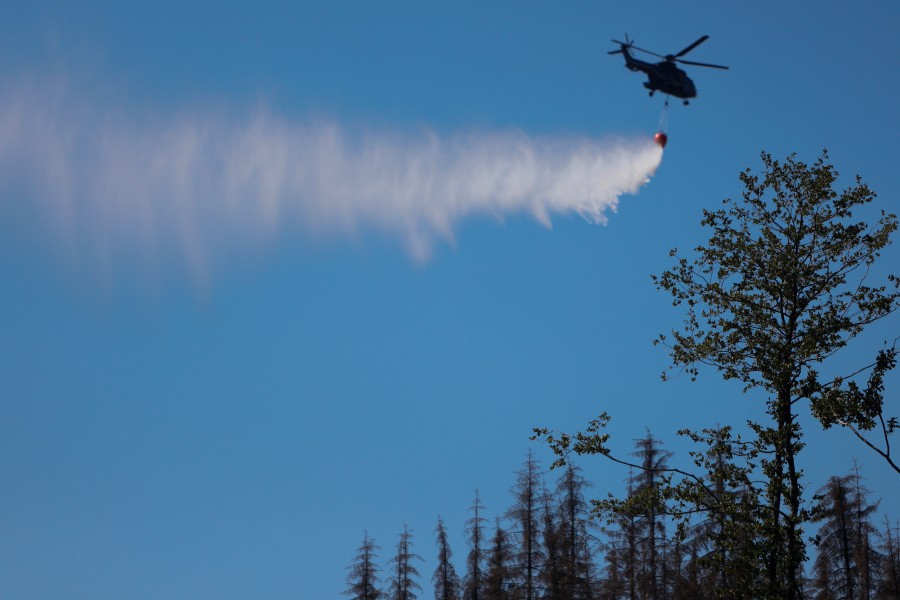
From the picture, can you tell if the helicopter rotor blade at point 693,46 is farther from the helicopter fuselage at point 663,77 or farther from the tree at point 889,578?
the tree at point 889,578

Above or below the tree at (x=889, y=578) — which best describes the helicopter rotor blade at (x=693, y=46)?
above

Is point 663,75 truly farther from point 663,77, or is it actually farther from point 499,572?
point 499,572

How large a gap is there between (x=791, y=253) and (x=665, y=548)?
26.0 metres

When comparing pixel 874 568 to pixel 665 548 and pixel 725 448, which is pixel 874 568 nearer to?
pixel 665 548

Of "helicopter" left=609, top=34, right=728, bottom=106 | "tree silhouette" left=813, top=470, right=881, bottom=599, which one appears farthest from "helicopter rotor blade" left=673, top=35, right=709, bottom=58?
"tree silhouette" left=813, top=470, right=881, bottom=599

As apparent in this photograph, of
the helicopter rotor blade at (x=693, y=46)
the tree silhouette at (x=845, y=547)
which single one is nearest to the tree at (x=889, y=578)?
the tree silhouette at (x=845, y=547)

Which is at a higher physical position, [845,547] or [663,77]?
[663,77]

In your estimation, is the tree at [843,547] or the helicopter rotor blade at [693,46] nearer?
the helicopter rotor blade at [693,46]

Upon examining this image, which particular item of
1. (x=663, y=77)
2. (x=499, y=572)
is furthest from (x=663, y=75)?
(x=499, y=572)

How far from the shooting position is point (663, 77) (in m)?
41.6

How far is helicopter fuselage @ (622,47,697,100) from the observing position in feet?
136

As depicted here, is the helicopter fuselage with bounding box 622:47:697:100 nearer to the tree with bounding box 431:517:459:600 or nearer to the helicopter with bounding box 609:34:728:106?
the helicopter with bounding box 609:34:728:106

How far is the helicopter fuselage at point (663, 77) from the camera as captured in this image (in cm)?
4153

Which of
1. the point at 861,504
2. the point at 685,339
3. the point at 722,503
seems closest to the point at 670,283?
the point at 685,339
